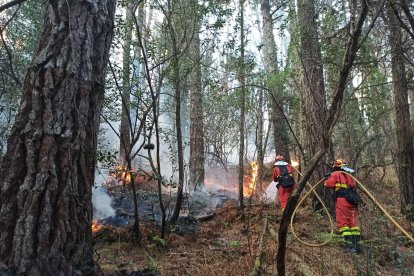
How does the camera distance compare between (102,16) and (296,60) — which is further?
(296,60)

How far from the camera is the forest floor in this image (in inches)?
157

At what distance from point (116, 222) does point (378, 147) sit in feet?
36.3

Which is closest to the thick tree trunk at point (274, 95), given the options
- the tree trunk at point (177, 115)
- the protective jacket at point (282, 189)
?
the protective jacket at point (282, 189)

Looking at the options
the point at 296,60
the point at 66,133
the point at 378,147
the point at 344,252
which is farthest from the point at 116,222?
the point at 378,147

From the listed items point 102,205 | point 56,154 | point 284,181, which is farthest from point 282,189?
point 56,154

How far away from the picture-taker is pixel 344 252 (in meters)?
5.92

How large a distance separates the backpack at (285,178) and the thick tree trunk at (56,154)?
6672 mm

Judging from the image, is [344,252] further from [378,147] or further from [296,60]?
[378,147]

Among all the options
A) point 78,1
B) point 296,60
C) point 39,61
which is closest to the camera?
point 39,61

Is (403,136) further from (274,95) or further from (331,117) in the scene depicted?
(331,117)

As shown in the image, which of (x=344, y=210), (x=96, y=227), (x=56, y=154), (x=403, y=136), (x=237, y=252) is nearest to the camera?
(x=56, y=154)

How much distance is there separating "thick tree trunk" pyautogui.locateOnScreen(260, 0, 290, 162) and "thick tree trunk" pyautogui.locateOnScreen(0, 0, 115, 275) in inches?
205

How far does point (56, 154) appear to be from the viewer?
2.75 metres

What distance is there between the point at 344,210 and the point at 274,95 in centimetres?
489
